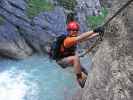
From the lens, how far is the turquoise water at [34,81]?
17.0 metres

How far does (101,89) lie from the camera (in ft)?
18.4

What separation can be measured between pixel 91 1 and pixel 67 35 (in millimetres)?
17526

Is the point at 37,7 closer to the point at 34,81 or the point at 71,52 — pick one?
the point at 34,81

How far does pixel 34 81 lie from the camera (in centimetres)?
1833

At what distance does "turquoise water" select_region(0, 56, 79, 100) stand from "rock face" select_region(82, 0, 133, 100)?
1004 centimetres

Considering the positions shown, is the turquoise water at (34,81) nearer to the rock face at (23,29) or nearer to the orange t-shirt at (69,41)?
the rock face at (23,29)

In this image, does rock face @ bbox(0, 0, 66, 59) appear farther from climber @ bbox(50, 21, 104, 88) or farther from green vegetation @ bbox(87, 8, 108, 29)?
climber @ bbox(50, 21, 104, 88)

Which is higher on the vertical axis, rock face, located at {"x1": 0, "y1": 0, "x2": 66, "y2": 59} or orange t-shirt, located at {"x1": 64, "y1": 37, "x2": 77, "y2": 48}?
orange t-shirt, located at {"x1": 64, "y1": 37, "x2": 77, "y2": 48}

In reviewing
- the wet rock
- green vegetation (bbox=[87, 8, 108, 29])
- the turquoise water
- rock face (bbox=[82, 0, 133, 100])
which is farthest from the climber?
green vegetation (bbox=[87, 8, 108, 29])

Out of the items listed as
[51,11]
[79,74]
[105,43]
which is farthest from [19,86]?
[105,43]

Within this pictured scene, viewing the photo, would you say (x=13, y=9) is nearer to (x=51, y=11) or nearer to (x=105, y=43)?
(x=51, y=11)

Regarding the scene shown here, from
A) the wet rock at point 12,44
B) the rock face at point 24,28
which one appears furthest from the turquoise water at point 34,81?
the rock face at point 24,28

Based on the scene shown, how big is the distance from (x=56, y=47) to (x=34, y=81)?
9.73m

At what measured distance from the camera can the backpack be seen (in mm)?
8641
